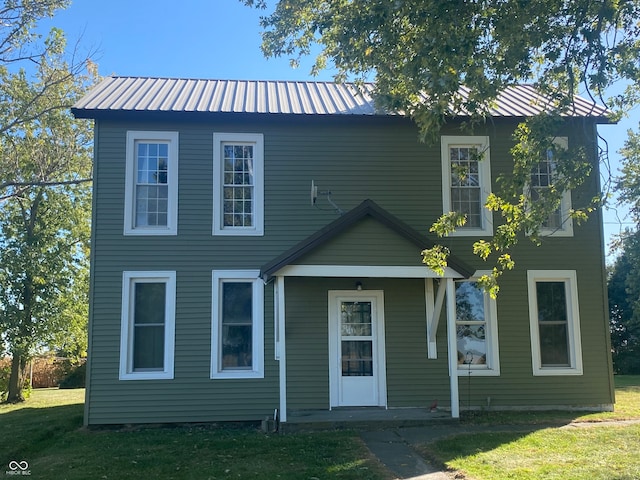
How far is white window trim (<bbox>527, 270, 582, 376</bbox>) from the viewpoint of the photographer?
11.2m

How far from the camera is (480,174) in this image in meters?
11.7

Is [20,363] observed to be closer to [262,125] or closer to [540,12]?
[262,125]

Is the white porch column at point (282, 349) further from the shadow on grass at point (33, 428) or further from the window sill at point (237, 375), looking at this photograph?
the shadow on grass at point (33, 428)

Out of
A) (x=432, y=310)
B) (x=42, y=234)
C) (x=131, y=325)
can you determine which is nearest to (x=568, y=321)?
(x=432, y=310)

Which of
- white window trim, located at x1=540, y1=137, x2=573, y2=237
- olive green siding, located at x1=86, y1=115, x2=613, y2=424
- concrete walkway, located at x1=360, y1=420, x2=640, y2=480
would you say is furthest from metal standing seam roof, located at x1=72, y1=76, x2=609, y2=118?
concrete walkway, located at x1=360, y1=420, x2=640, y2=480

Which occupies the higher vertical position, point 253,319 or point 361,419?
point 253,319

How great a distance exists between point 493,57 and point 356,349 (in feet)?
19.7

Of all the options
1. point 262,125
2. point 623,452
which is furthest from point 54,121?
point 623,452

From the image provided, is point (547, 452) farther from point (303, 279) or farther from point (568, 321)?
point (303, 279)

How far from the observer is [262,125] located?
11445 millimetres

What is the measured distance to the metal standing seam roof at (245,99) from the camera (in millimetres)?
11184

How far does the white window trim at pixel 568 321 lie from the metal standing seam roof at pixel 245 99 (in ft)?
10.9

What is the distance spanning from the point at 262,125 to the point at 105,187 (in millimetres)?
3347

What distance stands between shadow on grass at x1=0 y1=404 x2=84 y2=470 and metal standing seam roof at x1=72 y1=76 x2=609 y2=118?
6107 mm
